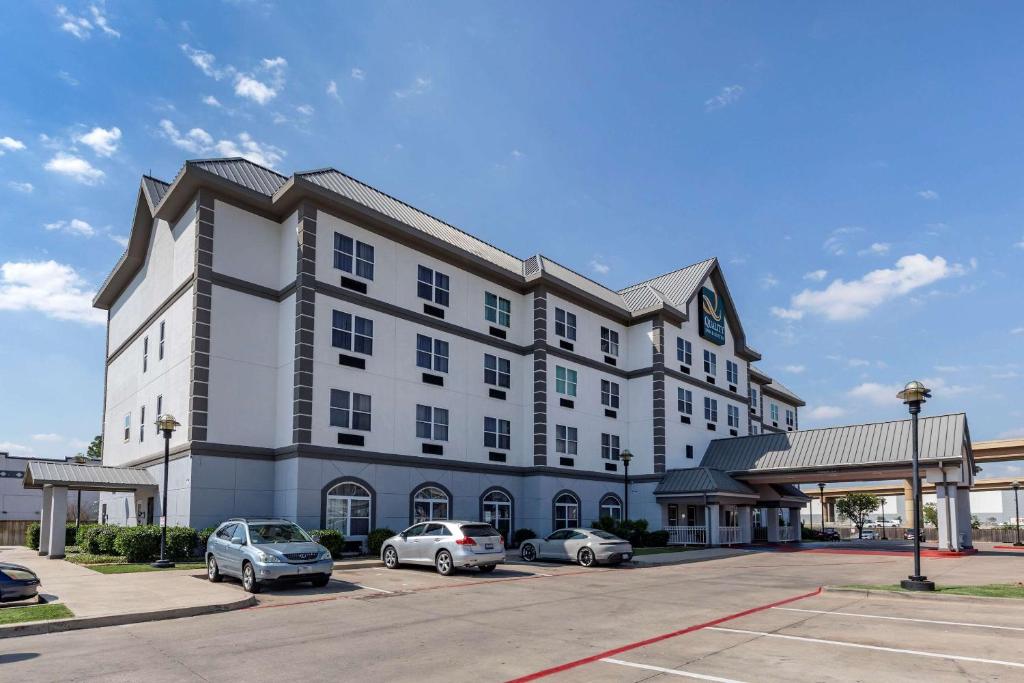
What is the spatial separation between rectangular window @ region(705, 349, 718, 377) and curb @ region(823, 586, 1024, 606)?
30237 millimetres

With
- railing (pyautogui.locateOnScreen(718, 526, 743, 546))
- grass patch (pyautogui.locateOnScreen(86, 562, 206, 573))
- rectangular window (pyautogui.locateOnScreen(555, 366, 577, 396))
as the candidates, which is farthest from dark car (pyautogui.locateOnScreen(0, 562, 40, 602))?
railing (pyautogui.locateOnScreen(718, 526, 743, 546))

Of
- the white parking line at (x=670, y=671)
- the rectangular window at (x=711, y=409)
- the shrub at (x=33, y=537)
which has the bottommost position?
the shrub at (x=33, y=537)

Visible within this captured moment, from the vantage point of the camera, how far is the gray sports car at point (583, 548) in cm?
2561

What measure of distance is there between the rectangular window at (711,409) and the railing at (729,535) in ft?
25.5

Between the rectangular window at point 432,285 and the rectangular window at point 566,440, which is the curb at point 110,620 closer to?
the rectangular window at point 432,285

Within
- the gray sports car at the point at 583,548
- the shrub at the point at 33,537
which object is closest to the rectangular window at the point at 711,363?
the gray sports car at the point at 583,548

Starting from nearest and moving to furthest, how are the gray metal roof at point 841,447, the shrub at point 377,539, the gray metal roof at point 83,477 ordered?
the gray metal roof at point 83,477
the shrub at point 377,539
the gray metal roof at point 841,447

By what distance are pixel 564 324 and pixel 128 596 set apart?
26490 mm

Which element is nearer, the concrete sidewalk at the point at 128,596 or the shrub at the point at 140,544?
the concrete sidewalk at the point at 128,596

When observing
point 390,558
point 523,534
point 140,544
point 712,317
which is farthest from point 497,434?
point 712,317

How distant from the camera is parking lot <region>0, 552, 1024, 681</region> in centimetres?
945

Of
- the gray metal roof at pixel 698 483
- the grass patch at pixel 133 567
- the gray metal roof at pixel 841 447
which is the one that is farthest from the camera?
the gray metal roof at pixel 698 483

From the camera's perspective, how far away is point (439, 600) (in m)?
16.5

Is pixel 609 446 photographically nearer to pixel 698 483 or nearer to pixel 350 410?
pixel 698 483
